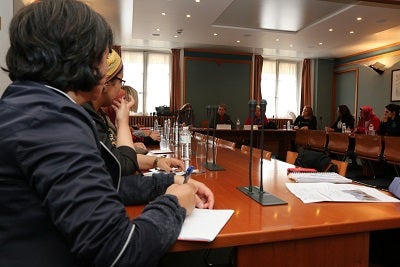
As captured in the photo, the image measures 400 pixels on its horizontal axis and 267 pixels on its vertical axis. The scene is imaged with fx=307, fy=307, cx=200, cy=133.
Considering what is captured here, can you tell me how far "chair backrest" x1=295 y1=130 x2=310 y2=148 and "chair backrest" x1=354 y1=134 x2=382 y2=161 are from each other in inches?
57.9

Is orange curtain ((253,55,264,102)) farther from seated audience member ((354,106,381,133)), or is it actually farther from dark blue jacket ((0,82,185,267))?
dark blue jacket ((0,82,185,267))

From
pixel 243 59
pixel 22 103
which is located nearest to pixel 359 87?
pixel 243 59

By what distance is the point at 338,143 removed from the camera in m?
5.23

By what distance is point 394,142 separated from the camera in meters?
3.97

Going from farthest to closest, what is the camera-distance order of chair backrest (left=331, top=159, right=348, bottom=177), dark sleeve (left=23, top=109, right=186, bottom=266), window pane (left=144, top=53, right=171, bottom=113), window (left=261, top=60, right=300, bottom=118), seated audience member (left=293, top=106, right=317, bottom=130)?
1. window (left=261, top=60, right=300, bottom=118)
2. window pane (left=144, top=53, right=171, bottom=113)
3. seated audience member (left=293, top=106, right=317, bottom=130)
4. chair backrest (left=331, top=159, right=348, bottom=177)
5. dark sleeve (left=23, top=109, right=186, bottom=266)

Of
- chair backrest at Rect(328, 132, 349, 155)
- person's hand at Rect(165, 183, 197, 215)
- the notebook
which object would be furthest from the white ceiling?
person's hand at Rect(165, 183, 197, 215)

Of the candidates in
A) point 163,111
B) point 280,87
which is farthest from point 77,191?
point 280,87

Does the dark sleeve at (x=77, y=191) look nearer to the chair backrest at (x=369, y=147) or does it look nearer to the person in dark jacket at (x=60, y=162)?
the person in dark jacket at (x=60, y=162)

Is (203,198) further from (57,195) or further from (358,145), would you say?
(358,145)

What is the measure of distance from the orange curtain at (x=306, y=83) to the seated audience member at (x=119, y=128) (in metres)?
8.70

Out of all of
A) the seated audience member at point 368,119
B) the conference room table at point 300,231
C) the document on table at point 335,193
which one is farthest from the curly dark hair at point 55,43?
the seated audience member at point 368,119

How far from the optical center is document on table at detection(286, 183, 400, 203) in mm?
1126

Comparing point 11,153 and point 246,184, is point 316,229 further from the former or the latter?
point 11,153

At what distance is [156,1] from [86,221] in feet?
16.4
